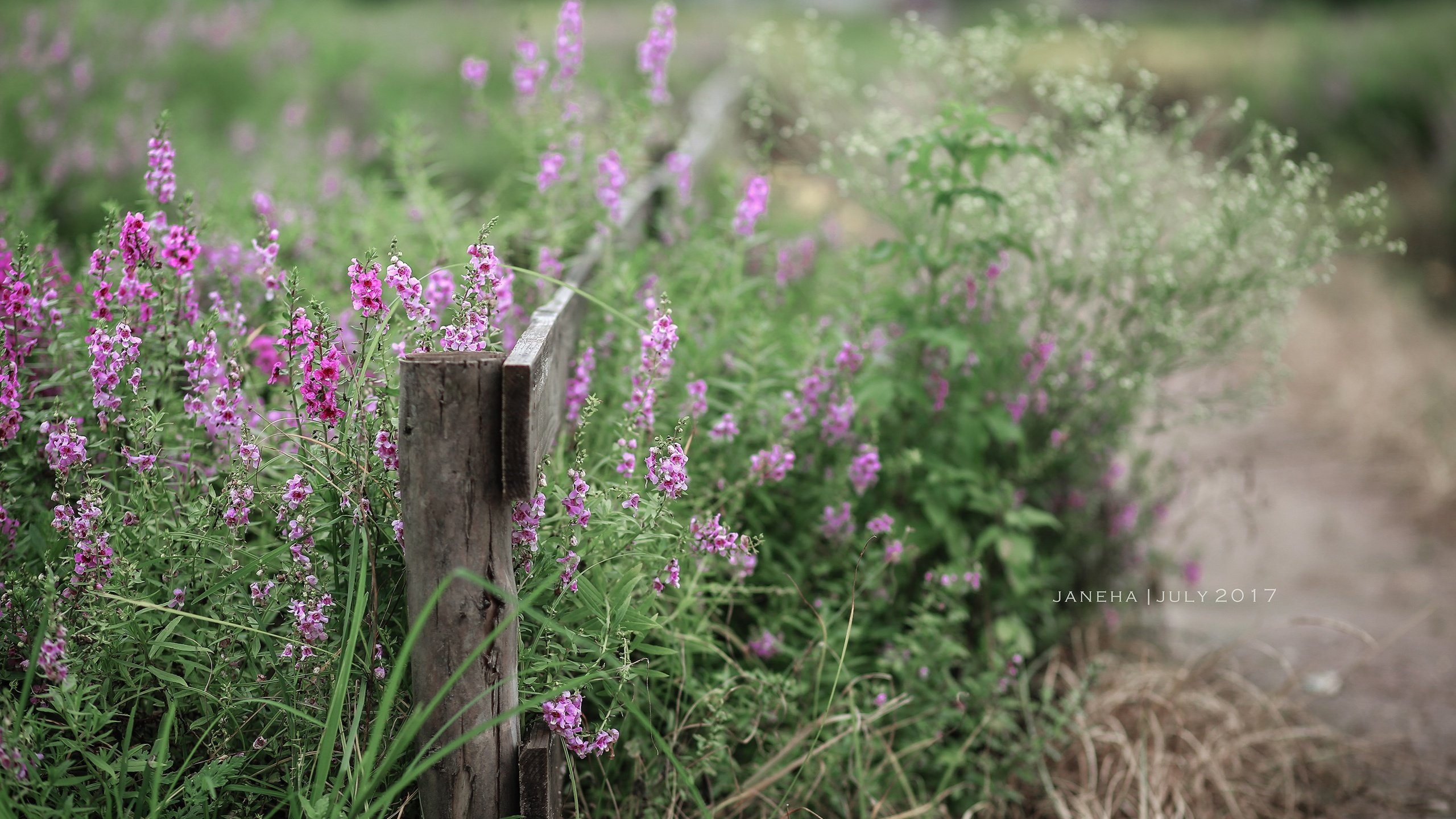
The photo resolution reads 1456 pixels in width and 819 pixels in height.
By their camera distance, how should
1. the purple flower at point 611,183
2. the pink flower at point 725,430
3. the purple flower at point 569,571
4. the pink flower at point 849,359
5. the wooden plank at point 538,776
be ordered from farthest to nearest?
the purple flower at point 611,183
the pink flower at point 849,359
the pink flower at point 725,430
the purple flower at point 569,571
the wooden plank at point 538,776

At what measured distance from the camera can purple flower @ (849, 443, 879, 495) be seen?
8.99ft

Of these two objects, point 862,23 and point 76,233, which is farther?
point 862,23

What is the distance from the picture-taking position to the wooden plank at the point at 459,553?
1.76 m

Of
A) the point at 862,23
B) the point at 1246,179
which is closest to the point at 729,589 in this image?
the point at 1246,179

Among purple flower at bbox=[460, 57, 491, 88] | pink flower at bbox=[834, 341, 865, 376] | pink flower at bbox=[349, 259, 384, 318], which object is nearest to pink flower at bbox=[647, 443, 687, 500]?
pink flower at bbox=[349, 259, 384, 318]

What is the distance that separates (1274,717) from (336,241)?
346 centimetres

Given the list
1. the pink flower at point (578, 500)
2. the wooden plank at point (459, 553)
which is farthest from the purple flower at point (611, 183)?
the wooden plank at point (459, 553)

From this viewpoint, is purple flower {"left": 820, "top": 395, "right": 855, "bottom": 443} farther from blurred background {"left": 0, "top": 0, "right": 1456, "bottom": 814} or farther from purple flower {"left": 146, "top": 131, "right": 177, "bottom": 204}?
purple flower {"left": 146, "top": 131, "right": 177, "bottom": 204}

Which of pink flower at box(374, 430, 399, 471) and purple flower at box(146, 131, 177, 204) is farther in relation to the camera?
purple flower at box(146, 131, 177, 204)

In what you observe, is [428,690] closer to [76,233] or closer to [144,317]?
[144,317]

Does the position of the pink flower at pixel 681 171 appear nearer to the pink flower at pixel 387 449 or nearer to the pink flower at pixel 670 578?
the pink flower at pixel 670 578

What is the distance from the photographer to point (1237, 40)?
47.3 feet

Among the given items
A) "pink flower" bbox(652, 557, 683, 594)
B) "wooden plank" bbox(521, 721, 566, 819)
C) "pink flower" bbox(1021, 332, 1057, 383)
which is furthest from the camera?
"pink flower" bbox(1021, 332, 1057, 383)

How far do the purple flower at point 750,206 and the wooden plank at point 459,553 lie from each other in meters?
1.49
